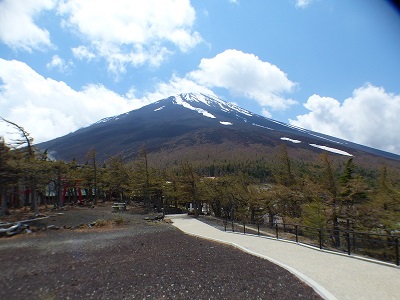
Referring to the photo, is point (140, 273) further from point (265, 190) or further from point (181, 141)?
point (181, 141)

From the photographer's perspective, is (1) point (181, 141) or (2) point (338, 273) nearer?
(2) point (338, 273)

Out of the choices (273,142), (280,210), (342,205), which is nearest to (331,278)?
(342,205)

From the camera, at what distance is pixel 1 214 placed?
2205cm

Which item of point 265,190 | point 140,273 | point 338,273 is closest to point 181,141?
point 265,190

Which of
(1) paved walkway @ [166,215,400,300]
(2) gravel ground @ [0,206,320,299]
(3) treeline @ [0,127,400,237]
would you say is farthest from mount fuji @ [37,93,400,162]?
(1) paved walkway @ [166,215,400,300]

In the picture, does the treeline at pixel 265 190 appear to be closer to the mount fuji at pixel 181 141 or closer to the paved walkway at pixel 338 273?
the paved walkway at pixel 338 273

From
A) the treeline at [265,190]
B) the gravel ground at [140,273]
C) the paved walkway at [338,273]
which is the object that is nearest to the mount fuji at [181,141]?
the treeline at [265,190]

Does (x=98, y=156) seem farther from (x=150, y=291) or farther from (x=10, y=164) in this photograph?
(x=150, y=291)

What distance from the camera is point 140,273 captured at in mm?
8094

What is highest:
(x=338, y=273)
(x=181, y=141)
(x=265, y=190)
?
(x=181, y=141)

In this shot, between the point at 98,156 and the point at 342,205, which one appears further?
the point at 98,156

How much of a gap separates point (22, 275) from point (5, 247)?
5932mm

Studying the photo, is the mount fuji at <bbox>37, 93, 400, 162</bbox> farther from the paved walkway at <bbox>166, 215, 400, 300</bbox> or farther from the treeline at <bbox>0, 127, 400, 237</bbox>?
the paved walkway at <bbox>166, 215, 400, 300</bbox>

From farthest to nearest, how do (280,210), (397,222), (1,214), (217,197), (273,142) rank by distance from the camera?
(273,142) → (217,197) → (280,210) → (1,214) → (397,222)
